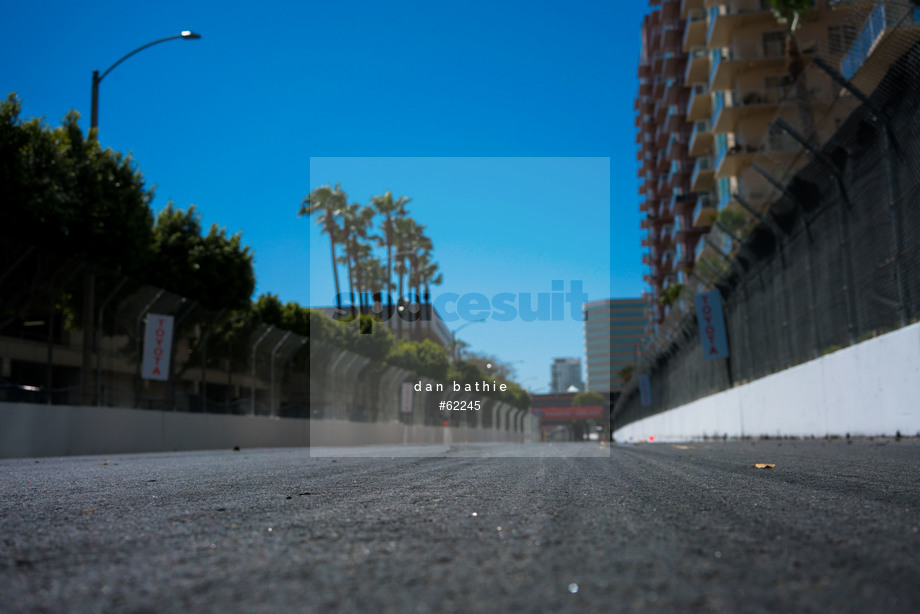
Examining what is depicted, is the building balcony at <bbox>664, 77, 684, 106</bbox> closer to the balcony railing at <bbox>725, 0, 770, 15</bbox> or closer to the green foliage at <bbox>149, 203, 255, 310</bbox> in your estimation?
the balcony railing at <bbox>725, 0, 770, 15</bbox>

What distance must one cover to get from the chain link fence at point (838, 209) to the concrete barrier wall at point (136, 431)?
43.3ft

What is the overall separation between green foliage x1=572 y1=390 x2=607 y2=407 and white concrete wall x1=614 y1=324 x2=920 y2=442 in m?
129

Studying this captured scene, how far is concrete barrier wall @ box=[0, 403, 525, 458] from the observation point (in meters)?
13.4

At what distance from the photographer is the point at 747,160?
140 feet

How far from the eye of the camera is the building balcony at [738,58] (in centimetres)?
4188

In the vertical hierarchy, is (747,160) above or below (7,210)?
above

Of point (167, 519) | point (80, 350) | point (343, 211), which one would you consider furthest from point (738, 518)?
point (343, 211)

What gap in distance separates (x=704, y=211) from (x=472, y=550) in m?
51.9

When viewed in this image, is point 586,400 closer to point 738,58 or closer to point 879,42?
point 738,58

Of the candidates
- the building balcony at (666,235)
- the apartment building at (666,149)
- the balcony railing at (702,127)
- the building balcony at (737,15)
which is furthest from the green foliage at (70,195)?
the building balcony at (666,235)

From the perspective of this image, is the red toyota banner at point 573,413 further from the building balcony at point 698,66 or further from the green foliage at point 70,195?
the green foliage at point 70,195

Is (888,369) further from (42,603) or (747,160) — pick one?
(747,160)

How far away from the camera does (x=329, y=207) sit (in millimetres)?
59625

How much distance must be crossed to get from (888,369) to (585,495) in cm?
763
